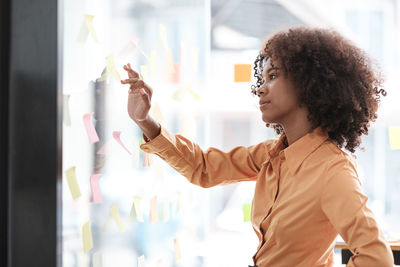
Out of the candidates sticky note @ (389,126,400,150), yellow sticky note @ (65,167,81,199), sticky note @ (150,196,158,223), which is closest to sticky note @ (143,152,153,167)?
sticky note @ (150,196,158,223)

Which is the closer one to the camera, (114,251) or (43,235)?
(43,235)

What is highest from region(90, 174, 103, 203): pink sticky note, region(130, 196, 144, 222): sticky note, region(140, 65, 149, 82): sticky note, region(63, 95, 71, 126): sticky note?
region(140, 65, 149, 82): sticky note

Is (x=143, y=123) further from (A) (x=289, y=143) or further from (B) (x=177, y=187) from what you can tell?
(B) (x=177, y=187)

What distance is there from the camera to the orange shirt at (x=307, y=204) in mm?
916

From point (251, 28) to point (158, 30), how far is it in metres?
0.53

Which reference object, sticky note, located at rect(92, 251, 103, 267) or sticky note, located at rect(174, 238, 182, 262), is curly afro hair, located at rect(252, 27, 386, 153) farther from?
sticky note, located at rect(174, 238, 182, 262)

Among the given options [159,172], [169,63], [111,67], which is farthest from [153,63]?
[159,172]

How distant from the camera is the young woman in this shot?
1017 mm

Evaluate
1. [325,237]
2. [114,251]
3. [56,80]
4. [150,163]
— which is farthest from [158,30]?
[325,237]

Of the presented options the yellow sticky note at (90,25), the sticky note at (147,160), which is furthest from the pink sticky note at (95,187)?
the yellow sticky note at (90,25)

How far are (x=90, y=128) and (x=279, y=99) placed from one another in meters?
0.47

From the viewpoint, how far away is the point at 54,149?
102 centimetres

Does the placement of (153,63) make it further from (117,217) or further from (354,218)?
(354,218)

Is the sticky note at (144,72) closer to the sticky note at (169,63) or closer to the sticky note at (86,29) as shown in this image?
the sticky note at (169,63)
